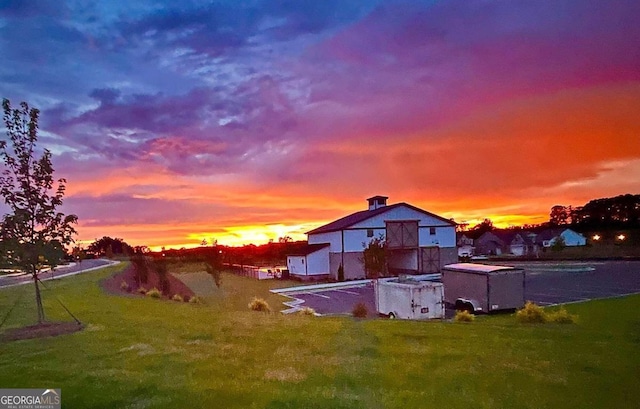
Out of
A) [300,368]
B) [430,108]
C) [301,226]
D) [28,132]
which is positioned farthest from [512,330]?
[301,226]

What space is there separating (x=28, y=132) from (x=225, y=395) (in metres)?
11.4

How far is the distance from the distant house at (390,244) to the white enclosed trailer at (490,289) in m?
23.9

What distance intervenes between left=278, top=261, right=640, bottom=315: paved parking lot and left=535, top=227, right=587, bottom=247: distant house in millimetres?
61841

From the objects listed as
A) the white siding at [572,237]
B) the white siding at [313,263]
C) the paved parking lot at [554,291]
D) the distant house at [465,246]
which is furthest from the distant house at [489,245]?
the white siding at [313,263]

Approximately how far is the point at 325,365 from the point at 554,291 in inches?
1010

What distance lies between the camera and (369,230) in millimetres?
48500

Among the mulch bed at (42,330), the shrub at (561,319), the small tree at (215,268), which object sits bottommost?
the shrub at (561,319)

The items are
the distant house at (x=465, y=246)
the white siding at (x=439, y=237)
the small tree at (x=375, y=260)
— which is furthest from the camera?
the distant house at (x=465, y=246)

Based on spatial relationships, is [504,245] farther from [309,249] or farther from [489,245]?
[309,249]

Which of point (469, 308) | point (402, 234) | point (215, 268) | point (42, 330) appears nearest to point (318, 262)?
point (402, 234)

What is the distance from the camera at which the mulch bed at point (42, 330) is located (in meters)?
12.6

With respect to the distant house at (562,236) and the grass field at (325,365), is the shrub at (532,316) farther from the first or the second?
the distant house at (562,236)

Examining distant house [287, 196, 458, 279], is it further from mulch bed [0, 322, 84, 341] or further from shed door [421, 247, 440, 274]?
mulch bed [0, 322, 84, 341]

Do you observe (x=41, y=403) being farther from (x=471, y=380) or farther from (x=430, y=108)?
(x=430, y=108)
